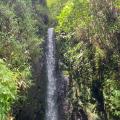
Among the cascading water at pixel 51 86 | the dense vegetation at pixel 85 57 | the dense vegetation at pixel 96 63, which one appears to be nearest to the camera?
the dense vegetation at pixel 85 57

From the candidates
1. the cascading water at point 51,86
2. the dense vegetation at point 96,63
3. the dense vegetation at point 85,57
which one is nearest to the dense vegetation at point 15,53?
the dense vegetation at point 85,57

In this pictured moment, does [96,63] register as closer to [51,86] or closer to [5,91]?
[51,86]

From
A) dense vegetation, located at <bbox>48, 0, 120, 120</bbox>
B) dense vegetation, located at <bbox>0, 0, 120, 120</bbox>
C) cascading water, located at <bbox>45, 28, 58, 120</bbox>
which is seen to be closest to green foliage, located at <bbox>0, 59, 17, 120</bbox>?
dense vegetation, located at <bbox>0, 0, 120, 120</bbox>

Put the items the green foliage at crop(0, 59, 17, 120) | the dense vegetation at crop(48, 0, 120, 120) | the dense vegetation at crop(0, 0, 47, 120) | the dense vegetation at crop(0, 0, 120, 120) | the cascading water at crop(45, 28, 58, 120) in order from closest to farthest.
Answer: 1. the green foliage at crop(0, 59, 17, 120)
2. the dense vegetation at crop(0, 0, 47, 120)
3. the dense vegetation at crop(0, 0, 120, 120)
4. the dense vegetation at crop(48, 0, 120, 120)
5. the cascading water at crop(45, 28, 58, 120)

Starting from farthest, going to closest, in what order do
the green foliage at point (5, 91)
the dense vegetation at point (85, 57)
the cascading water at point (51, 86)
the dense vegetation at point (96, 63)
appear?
the cascading water at point (51, 86) → the dense vegetation at point (96, 63) → the dense vegetation at point (85, 57) → the green foliage at point (5, 91)

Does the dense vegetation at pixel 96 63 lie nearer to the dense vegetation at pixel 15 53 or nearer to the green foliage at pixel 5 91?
the dense vegetation at pixel 15 53

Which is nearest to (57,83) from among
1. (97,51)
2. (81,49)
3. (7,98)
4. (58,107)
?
(58,107)

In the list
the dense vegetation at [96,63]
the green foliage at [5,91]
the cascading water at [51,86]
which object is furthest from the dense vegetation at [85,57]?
the cascading water at [51,86]

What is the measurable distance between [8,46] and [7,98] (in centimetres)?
718

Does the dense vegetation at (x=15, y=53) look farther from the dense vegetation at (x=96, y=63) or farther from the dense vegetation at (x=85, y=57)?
the dense vegetation at (x=96, y=63)

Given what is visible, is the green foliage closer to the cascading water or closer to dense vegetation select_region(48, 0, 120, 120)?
dense vegetation select_region(48, 0, 120, 120)

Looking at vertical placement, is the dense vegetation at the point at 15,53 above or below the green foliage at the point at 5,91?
above

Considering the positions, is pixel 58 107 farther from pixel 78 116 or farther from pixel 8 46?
pixel 8 46

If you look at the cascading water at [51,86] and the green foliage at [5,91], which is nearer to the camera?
the green foliage at [5,91]
